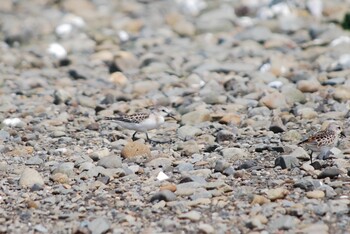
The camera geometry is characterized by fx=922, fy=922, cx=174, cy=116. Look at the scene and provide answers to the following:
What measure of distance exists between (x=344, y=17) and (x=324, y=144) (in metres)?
10.7

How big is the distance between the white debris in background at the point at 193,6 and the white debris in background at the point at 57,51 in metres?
5.20

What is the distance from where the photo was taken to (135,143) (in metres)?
11.7

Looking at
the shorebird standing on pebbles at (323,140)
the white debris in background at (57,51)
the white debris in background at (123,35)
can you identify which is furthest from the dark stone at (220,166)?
the white debris in background at (123,35)

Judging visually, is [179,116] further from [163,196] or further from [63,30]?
[63,30]

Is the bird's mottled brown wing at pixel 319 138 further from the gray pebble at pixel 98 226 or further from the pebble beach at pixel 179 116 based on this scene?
the gray pebble at pixel 98 226

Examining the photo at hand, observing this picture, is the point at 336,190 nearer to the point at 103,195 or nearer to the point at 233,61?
the point at 103,195

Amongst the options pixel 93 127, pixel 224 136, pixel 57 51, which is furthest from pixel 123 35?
pixel 224 136

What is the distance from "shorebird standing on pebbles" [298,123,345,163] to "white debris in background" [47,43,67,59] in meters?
9.53

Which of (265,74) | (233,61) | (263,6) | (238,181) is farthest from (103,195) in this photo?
(263,6)

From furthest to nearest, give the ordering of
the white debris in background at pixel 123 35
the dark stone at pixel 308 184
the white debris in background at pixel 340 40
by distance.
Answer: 1. the white debris in background at pixel 123 35
2. the white debris in background at pixel 340 40
3. the dark stone at pixel 308 184

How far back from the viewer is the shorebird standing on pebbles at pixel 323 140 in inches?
423

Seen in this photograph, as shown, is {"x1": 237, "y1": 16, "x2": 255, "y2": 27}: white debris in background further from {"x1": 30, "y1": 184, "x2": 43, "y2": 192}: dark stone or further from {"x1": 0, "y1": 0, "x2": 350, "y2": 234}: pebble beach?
{"x1": 30, "y1": 184, "x2": 43, "y2": 192}: dark stone

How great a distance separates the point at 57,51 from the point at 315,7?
6727 mm

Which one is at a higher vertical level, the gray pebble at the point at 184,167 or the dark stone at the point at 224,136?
the gray pebble at the point at 184,167
